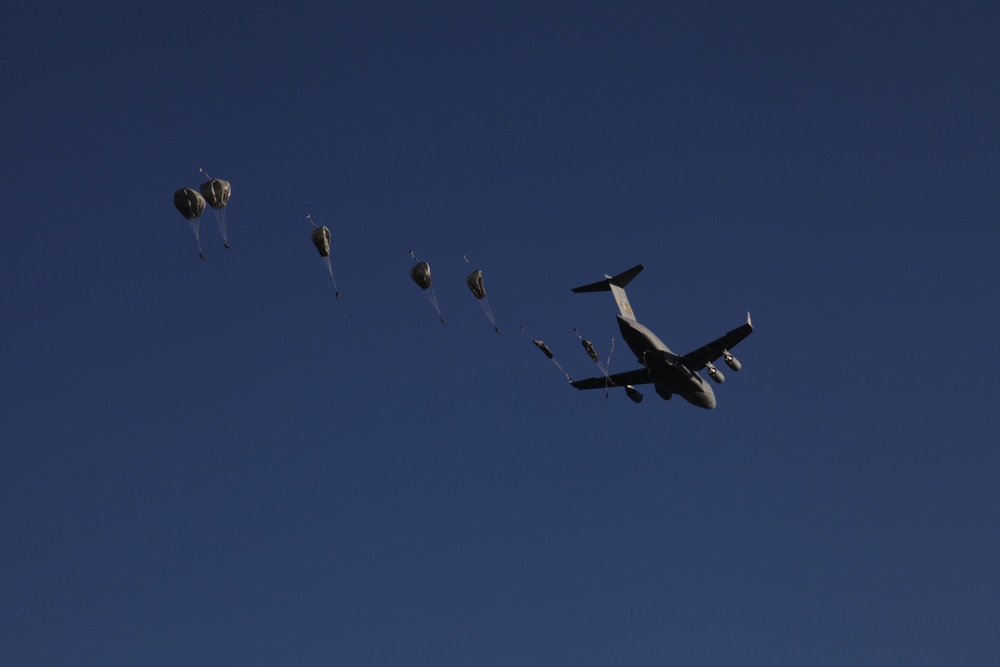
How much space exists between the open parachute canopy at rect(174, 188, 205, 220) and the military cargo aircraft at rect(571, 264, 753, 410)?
20773 millimetres

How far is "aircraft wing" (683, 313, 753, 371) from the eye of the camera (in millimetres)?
50469

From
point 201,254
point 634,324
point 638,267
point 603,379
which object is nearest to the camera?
point 201,254

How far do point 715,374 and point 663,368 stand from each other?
3691mm

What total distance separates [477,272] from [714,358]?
13594 millimetres

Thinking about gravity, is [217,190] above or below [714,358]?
above

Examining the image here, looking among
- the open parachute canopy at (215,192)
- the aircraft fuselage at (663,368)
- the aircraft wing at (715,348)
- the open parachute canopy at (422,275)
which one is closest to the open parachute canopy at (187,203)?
the open parachute canopy at (215,192)

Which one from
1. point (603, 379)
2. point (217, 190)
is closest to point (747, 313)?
point (603, 379)

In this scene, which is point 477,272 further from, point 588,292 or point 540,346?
point 588,292

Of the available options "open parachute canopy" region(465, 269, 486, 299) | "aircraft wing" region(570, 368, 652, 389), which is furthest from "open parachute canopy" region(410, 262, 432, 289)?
"aircraft wing" region(570, 368, 652, 389)

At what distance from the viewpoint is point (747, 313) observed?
5125cm

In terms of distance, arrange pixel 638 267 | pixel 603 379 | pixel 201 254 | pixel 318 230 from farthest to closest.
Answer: pixel 603 379
pixel 638 267
pixel 318 230
pixel 201 254

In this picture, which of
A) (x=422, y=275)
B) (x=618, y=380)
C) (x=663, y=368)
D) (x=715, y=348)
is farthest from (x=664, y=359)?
(x=422, y=275)

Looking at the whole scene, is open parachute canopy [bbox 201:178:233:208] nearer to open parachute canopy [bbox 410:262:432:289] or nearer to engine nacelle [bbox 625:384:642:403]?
open parachute canopy [bbox 410:262:432:289]

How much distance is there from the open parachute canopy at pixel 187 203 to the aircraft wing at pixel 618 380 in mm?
22846
